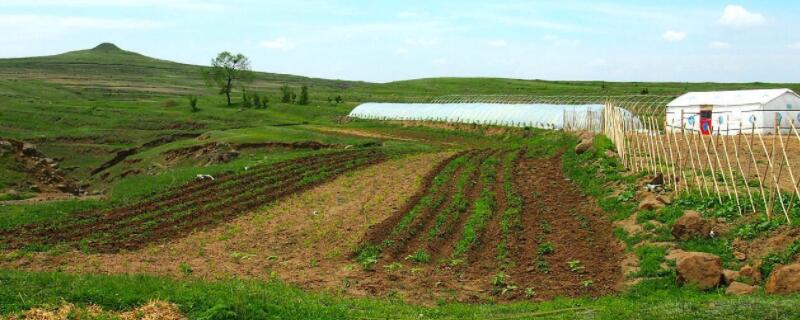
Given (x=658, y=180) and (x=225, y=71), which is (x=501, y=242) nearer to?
(x=658, y=180)

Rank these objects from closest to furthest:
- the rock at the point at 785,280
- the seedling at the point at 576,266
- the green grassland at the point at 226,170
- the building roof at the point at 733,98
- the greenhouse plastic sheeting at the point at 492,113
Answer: the green grassland at the point at 226,170 → the rock at the point at 785,280 → the seedling at the point at 576,266 → the building roof at the point at 733,98 → the greenhouse plastic sheeting at the point at 492,113

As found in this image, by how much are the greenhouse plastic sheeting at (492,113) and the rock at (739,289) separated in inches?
1408

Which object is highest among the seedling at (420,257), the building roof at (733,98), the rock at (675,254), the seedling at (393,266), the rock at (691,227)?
the building roof at (733,98)

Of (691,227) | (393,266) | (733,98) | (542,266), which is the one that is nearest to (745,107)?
(733,98)

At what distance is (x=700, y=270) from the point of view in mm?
14312

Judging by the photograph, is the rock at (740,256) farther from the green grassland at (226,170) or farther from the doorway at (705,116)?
the doorway at (705,116)

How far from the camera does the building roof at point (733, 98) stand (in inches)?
1753

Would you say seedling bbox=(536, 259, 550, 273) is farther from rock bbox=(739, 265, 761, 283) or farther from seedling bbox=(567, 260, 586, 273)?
rock bbox=(739, 265, 761, 283)

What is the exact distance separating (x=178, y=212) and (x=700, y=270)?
18.0 metres

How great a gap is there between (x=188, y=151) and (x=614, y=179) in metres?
29.9

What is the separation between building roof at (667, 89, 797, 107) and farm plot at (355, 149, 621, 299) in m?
21.7

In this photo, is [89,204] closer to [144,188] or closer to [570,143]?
[144,188]

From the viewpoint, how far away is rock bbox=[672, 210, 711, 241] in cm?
1700

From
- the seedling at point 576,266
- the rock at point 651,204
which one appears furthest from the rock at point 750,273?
the rock at point 651,204
